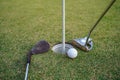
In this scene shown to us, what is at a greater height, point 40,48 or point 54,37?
point 40,48

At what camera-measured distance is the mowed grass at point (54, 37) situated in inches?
90.7

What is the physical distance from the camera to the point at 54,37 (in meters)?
3.08

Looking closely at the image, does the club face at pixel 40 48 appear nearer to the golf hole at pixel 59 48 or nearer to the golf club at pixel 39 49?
the golf club at pixel 39 49

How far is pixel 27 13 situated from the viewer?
414 centimetres

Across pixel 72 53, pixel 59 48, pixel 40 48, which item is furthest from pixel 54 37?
pixel 72 53

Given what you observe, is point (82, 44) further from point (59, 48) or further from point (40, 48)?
point (40, 48)

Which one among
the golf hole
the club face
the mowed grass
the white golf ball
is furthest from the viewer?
the golf hole

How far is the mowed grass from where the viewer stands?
2305mm

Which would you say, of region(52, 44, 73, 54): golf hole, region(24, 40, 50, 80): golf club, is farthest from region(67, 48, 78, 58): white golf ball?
region(24, 40, 50, 80): golf club

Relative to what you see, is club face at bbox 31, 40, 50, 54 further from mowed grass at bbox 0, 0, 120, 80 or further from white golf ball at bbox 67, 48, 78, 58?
white golf ball at bbox 67, 48, 78, 58

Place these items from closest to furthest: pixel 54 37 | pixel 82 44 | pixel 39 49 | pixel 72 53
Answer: pixel 72 53 < pixel 39 49 < pixel 82 44 < pixel 54 37

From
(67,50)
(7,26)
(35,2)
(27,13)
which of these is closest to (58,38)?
(67,50)

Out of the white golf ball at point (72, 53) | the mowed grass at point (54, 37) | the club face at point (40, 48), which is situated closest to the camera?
the mowed grass at point (54, 37)

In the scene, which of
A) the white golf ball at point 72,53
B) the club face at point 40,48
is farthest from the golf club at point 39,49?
the white golf ball at point 72,53
